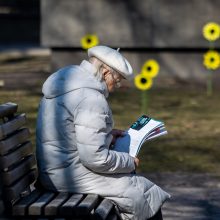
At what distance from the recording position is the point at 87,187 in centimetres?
513

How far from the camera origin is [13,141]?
5.15 m

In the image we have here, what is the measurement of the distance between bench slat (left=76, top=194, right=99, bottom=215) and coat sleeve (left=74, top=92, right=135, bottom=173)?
0.16 metres

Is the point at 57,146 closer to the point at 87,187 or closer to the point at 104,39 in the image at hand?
the point at 87,187

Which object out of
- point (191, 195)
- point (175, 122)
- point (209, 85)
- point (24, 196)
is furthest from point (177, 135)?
point (24, 196)

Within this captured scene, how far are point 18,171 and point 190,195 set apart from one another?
262 cm

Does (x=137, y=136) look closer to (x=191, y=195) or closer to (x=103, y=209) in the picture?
(x=103, y=209)

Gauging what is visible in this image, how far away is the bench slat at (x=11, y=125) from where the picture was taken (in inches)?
197

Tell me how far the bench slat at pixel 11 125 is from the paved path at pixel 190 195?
179 cm

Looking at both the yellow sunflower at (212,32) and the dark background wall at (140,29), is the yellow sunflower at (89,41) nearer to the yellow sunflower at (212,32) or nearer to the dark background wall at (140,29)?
the dark background wall at (140,29)

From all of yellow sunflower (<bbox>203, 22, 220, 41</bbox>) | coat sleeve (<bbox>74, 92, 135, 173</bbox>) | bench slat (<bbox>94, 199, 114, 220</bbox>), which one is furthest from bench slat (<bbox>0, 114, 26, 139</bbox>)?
yellow sunflower (<bbox>203, 22, 220, 41</bbox>)

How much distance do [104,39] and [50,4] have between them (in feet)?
3.29

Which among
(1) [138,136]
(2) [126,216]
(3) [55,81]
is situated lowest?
(2) [126,216]

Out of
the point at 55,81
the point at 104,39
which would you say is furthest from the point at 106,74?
the point at 104,39

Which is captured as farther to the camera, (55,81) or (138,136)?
(138,136)
